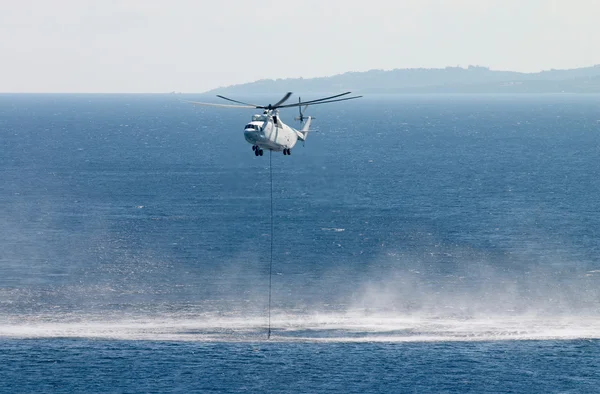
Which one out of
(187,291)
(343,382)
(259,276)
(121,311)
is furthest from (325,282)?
(343,382)

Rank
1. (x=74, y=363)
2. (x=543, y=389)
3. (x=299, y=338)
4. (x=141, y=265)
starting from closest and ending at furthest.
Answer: (x=543, y=389) < (x=74, y=363) < (x=299, y=338) < (x=141, y=265)

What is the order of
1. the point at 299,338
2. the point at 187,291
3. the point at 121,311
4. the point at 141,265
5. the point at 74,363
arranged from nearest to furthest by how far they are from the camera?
the point at 74,363 < the point at 299,338 < the point at 121,311 < the point at 187,291 < the point at 141,265

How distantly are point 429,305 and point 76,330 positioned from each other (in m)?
63.8

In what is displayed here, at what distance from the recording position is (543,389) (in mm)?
131500

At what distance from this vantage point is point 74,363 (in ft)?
472

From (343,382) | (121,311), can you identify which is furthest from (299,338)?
(121,311)

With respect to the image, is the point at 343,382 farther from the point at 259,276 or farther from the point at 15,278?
the point at 15,278

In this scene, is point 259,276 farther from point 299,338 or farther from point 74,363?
point 74,363

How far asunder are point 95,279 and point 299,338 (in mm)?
52777

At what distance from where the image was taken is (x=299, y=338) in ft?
516

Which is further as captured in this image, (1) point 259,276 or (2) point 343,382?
(1) point 259,276

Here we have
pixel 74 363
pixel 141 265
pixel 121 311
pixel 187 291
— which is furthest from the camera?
pixel 141 265

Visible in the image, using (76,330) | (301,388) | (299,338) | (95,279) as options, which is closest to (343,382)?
(301,388)

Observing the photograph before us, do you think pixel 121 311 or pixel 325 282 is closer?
pixel 121 311
